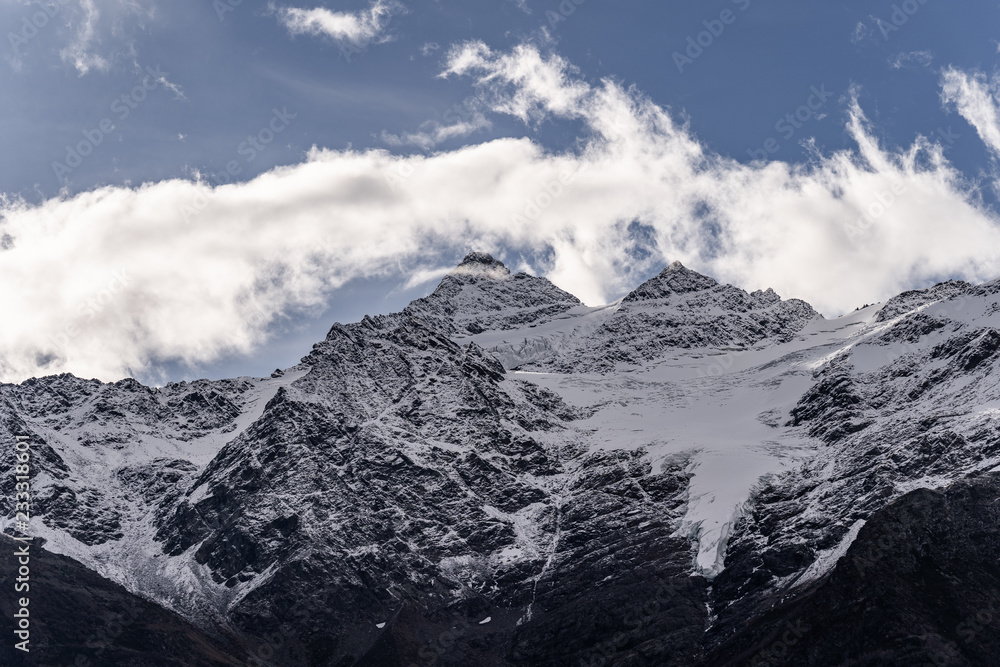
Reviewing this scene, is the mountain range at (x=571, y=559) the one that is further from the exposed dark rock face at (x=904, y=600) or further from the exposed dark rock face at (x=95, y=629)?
the exposed dark rock face at (x=95, y=629)

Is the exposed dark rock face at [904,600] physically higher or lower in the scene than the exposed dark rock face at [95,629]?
lower

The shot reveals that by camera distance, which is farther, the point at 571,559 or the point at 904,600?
the point at 571,559

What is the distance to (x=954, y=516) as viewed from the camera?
14188 centimetres

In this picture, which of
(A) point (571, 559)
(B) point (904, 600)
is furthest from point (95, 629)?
(B) point (904, 600)

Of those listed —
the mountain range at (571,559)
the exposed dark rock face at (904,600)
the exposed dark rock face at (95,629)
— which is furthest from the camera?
the exposed dark rock face at (95,629)

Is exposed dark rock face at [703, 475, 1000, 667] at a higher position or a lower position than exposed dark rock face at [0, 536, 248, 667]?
lower

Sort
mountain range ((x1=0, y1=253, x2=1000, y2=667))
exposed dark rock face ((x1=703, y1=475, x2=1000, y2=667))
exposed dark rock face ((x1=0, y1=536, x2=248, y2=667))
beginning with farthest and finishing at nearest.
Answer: exposed dark rock face ((x1=0, y1=536, x2=248, y2=667)), mountain range ((x1=0, y1=253, x2=1000, y2=667)), exposed dark rock face ((x1=703, y1=475, x2=1000, y2=667))

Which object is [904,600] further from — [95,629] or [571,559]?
[95,629]

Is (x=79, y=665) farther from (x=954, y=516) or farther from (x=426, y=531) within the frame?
(x=954, y=516)

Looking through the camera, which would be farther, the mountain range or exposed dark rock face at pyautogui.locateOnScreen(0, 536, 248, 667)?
exposed dark rock face at pyautogui.locateOnScreen(0, 536, 248, 667)

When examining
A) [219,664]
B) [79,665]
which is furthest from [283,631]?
[79,665]

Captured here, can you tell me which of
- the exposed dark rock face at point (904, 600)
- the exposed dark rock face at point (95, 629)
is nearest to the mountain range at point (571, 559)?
the exposed dark rock face at point (904, 600)

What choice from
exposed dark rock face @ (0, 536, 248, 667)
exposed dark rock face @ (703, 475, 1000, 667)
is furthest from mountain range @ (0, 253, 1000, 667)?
exposed dark rock face @ (0, 536, 248, 667)

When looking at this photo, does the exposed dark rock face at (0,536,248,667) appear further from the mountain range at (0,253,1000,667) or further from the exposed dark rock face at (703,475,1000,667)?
the exposed dark rock face at (703,475,1000,667)
